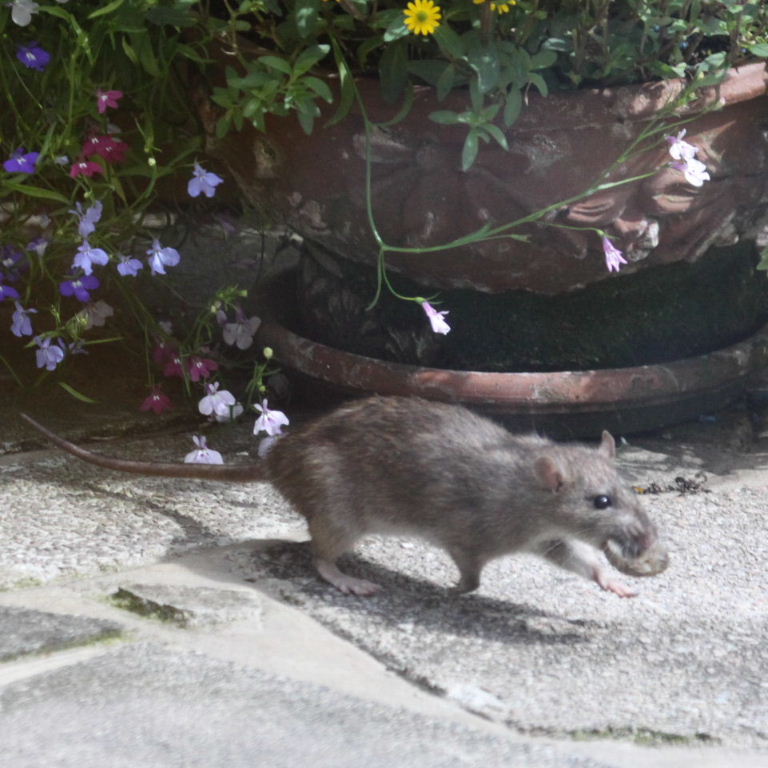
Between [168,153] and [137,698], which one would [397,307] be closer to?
[168,153]

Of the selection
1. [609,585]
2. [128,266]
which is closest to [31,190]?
[128,266]

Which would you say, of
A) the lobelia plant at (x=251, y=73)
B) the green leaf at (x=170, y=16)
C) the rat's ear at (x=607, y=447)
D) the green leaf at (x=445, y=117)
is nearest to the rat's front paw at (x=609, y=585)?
the rat's ear at (x=607, y=447)

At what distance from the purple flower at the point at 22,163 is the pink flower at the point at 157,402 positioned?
731 millimetres

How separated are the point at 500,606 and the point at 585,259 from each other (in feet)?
3.65

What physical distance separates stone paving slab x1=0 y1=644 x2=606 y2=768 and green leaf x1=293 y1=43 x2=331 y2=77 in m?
1.58

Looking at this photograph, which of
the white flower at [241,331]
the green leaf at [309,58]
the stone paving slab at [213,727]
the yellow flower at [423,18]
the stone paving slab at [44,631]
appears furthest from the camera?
the white flower at [241,331]

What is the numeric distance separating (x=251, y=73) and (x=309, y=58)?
19 centimetres

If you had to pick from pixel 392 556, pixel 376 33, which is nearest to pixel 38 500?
pixel 392 556

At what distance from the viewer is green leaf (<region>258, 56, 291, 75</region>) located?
346 cm

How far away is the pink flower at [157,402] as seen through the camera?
4035 millimetres

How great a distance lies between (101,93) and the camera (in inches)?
147

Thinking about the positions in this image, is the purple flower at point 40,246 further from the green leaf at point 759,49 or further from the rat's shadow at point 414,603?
the green leaf at point 759,49

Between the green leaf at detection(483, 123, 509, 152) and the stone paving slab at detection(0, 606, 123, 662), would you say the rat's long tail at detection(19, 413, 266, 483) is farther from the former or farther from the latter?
the green leaf at detection(483, 123, 509, 152)

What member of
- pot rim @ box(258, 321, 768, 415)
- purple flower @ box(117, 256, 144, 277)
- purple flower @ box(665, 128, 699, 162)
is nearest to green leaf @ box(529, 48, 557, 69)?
purple flower @ box(665, 128, 699, 162)
